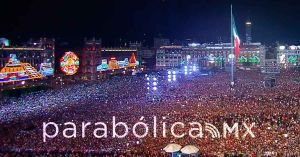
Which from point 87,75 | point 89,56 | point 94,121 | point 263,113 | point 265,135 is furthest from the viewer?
point 89,56

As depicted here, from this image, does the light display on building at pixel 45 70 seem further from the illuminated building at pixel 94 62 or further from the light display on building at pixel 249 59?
the light display on building at pixel 249 59

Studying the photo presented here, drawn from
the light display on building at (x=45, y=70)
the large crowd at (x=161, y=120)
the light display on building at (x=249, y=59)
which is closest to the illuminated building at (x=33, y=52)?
the light display on building at (x=45, y=70)

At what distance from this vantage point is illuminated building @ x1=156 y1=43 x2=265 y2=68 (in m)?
174

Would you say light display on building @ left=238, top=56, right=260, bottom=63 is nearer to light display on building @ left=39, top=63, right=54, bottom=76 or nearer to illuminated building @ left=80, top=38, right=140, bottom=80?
illuminated building @ left=80, top=38, right=140, bottom=80

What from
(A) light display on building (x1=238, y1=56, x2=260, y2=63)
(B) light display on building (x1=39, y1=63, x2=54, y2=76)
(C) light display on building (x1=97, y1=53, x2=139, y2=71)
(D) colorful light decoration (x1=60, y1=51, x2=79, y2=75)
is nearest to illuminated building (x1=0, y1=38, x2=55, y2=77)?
(B) light display on building (x1=39, y1=63, x2=54, y2=76)

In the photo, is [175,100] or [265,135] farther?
[175,100]

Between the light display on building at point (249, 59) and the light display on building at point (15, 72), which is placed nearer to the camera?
the light display on building at point (15, 72)

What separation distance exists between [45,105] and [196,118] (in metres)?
16.4

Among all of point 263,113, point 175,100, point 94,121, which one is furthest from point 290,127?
point 175,100

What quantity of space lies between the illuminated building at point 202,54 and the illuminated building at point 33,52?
83872mm

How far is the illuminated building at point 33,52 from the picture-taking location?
7850 cm

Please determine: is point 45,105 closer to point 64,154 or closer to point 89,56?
point 64,154

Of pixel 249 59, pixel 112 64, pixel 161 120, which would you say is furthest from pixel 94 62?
pixel 161 120

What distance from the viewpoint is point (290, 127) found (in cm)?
2653
